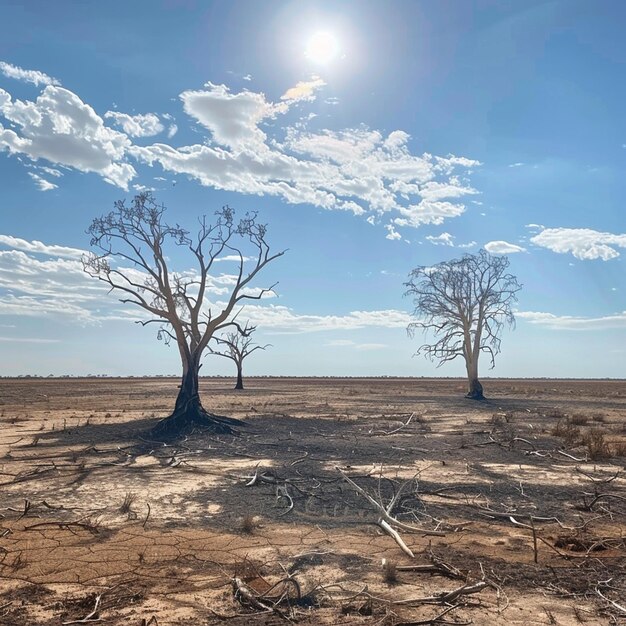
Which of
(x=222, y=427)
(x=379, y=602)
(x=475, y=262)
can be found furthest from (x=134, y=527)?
(x=475, y=262)

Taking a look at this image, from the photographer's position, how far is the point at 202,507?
317 inches

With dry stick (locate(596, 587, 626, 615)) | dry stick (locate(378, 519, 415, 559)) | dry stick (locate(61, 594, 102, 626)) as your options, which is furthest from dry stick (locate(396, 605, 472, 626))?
dry stick (locate(61, 594, 102, 626))

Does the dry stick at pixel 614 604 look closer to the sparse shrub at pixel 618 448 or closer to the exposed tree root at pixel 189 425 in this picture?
the sparse shrub at pixel 618 448

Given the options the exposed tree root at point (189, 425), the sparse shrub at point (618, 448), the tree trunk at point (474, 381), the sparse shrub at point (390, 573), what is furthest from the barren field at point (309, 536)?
the tree trunk at point (474, 381)

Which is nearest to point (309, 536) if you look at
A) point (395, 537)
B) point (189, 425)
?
point (395, 537)

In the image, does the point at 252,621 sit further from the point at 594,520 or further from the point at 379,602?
the point at 594,520

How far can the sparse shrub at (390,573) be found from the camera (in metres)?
5.05

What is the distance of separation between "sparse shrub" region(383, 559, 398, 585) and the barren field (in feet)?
0.04

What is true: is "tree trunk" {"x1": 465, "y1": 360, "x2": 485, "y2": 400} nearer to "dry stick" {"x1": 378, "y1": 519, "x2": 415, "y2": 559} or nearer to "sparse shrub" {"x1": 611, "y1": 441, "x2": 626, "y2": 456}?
"sparse shrub" {"x1": 611, "y1": 441, "x2": 626, "y2": 456}

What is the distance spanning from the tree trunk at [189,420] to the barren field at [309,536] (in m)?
3.08

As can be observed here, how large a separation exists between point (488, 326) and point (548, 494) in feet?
94.0

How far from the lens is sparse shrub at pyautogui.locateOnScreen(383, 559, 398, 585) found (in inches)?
199

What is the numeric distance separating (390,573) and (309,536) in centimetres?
173

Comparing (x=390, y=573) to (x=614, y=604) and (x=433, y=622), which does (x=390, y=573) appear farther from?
(x=614, y=604)
